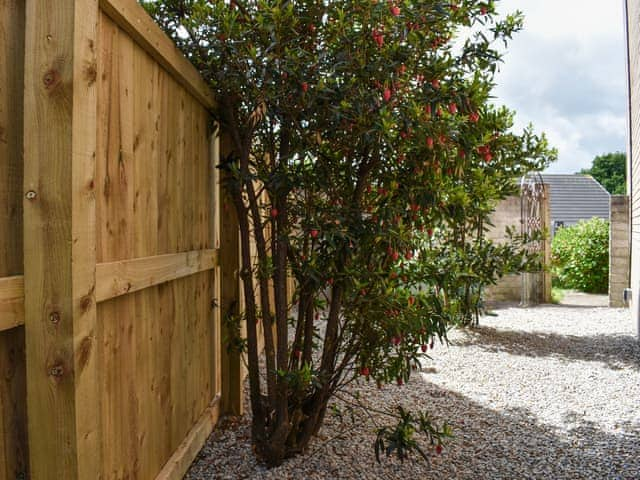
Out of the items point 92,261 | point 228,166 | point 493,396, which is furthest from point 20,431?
point 493,396

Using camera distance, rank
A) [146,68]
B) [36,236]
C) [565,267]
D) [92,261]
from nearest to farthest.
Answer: [36,236], [92,261], [146,68], [565,267]

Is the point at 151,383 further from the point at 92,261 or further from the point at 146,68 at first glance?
the point at 146,68

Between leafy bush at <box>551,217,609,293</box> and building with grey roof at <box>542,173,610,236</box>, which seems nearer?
leafy bush at <box>551,217,609,293</box>

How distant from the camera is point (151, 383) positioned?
1.93 meters

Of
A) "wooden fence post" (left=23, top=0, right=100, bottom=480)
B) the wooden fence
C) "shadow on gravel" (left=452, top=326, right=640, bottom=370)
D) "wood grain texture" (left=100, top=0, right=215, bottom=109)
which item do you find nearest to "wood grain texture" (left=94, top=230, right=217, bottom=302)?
the wooden fence

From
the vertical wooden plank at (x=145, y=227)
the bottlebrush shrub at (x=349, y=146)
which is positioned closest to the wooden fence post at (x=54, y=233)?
the vertical wooden plank at (x=145, y=227)

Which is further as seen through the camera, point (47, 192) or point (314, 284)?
point (314, 284)

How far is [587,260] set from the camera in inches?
405

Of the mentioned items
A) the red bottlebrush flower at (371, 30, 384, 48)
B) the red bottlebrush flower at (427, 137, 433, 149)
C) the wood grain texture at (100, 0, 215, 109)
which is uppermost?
the red bottlebrush flower at (371, 30, 384, 48)

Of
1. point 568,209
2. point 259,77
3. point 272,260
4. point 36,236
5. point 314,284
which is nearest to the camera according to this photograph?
point 36,236

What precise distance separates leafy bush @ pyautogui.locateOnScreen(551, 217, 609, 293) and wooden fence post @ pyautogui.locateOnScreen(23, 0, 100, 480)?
998 cm

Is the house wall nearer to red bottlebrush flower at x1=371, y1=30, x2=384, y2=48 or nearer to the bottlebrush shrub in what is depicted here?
the bottlebrush shrub

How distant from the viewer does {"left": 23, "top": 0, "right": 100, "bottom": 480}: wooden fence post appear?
117 cm

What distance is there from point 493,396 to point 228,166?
257 centimetres
